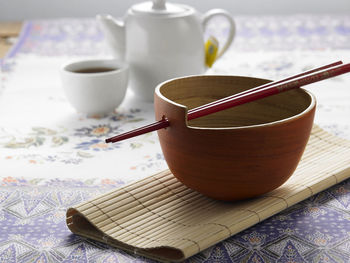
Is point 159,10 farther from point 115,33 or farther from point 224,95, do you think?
point 224,95

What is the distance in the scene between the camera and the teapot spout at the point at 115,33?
101 cm

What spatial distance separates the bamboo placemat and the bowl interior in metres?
0.08

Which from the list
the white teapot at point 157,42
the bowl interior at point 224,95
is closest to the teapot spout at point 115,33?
the white teapot at point 157,42

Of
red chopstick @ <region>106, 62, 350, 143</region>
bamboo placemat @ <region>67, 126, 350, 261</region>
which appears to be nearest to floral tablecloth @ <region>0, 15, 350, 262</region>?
bamboo placemat @ <region>67, 126, 350, 261</region>

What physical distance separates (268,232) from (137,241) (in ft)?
0.44

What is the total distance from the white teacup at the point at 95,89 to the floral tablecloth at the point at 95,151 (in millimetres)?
23

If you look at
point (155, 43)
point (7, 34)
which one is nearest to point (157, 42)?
point (155, 43)

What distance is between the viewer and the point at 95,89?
3.03 ft

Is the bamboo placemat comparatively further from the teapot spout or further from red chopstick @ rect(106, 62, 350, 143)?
the teapot spout

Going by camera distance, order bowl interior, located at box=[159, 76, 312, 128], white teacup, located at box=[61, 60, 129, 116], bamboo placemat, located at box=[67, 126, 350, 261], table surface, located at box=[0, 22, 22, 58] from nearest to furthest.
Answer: bamboo placemat, located at box=[67, 126, 350, 261], bowl interior, located at box=[159, 76, 312, 128], white teacup, located at box=[61, 60, 129, 116], table surface, located at box=[0, 22, 22, 58]

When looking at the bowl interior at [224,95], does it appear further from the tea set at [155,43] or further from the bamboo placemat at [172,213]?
the tea set at [155,43]

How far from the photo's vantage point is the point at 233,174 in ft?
1.78

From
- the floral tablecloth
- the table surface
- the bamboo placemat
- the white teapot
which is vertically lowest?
the table surface

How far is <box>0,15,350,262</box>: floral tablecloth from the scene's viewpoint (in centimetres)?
54
